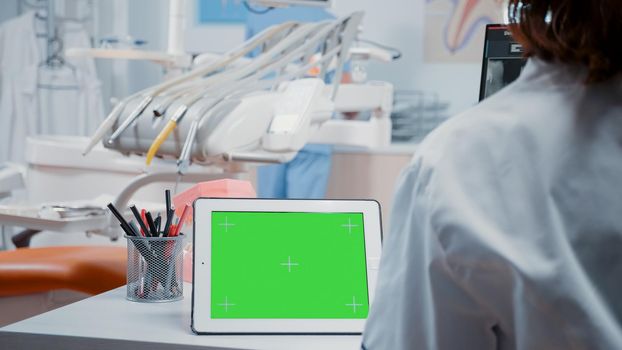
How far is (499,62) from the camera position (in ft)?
4.28

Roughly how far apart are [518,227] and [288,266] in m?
0.53

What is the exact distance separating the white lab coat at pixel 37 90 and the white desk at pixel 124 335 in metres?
3.55

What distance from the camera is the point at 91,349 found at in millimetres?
967

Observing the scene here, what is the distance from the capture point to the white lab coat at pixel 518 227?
0.60 meters

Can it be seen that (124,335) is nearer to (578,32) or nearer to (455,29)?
(578,32)

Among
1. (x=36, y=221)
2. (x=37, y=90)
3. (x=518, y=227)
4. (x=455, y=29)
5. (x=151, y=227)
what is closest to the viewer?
(x=518, y=227)

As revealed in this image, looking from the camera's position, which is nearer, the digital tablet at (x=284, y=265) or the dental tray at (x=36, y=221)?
the digital tablet at (x=284, y=265)

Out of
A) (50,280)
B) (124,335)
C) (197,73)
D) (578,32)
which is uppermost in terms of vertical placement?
(578,32)

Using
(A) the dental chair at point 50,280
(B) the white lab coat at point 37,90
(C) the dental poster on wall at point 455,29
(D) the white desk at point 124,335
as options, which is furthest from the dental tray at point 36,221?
(C) the dental poster on wall at point 455,29

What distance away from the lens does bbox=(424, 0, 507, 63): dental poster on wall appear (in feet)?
15.0

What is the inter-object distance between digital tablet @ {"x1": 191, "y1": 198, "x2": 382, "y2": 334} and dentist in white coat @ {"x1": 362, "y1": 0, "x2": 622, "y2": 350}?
431 mm

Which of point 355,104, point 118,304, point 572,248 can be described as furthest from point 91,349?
point 355,104

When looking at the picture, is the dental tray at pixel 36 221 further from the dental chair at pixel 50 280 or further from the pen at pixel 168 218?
the pen at pixel 168 218

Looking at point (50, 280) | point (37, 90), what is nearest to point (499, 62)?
point (50, 280)
